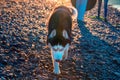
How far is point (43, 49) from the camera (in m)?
7.78

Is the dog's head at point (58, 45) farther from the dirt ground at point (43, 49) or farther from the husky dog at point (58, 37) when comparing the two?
the dirt ground at point (43, 49)

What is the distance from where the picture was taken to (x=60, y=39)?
5938mm

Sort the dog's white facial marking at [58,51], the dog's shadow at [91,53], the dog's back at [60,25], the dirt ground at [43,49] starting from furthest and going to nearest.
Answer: the dog's shadow at [91,53], the dirt ground at [43,49], the dog's back at [60,25], the dog's white facial marking at [58,51]

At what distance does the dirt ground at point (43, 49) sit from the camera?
646cm

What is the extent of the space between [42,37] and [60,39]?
9.32 ft

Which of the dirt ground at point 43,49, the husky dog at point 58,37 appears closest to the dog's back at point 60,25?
the husky dog at point 58,37

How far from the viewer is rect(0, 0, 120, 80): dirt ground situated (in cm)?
646

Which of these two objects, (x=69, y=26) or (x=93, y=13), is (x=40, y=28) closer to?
(x=69, y=26)

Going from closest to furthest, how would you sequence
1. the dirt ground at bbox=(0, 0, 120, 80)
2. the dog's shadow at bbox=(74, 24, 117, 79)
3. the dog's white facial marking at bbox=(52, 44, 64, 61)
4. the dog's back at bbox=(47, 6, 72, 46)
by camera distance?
the dog's white facial marking at bbox=(52, 44, 64, 61)
the dog's back at bbox=(47, 6, 72, 46)
the dirt ground at bbox=(0, 0, 120, 80)
the dog's shadow at bbox=(74, 24, 117, 79)

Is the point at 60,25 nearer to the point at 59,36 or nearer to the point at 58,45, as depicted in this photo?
the point at 59,36

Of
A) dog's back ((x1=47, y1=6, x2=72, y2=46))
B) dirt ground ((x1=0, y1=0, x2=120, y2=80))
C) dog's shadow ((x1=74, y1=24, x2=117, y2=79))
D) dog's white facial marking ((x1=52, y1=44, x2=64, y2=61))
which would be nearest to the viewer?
dog's white facial marking ((x1=52, y1=44, x2=64, y2=61))

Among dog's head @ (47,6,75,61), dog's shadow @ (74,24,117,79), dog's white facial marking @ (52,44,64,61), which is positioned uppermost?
dog's head @ (47,6,75,61)

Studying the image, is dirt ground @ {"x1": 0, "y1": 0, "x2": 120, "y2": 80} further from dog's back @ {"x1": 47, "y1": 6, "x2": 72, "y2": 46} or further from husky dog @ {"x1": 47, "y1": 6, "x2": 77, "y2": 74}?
dog's back @ {"x1": 47, "y1": 6, "x2": 72, "y2": 46}

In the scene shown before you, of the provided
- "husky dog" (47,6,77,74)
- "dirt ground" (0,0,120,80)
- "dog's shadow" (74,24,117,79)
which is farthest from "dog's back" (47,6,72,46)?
"dog's shadow" (74,24,117,79)
